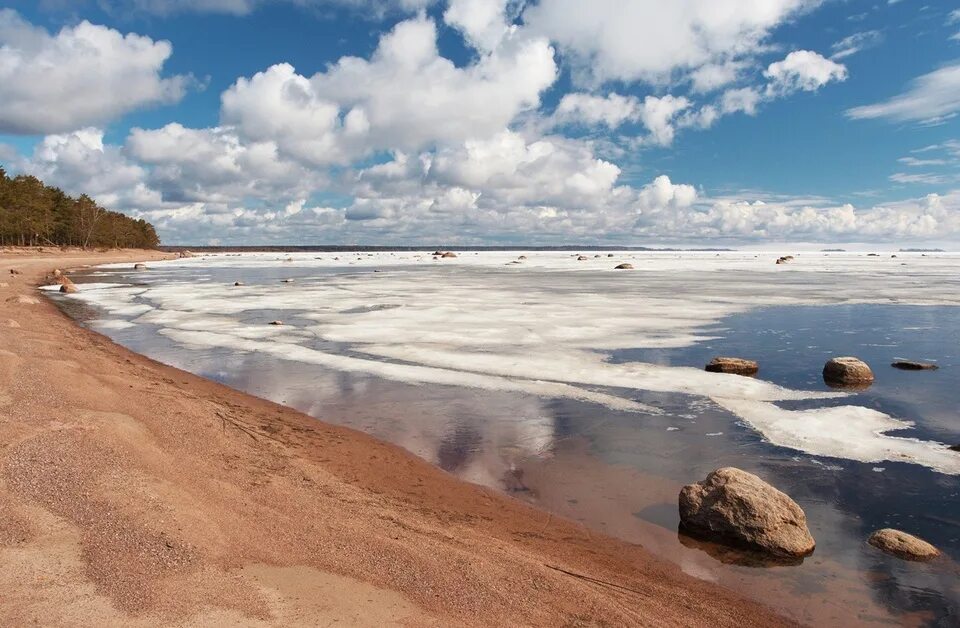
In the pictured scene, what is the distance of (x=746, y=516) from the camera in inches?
289

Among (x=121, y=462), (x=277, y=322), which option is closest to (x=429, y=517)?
(x=121, y=462)

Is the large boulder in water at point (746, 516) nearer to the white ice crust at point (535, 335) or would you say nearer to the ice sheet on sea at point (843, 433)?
the ice sheet on sea at point (843, 433)

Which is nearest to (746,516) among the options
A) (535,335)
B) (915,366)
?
(915,366)

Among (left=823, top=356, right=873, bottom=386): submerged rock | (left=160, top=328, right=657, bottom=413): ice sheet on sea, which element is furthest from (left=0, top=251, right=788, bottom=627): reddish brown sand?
(left=823, top=356, right=873, bottom=386): submerged rock

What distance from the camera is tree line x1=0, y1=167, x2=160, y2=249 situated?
89.4 metres

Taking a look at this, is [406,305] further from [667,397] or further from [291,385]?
[667,397]

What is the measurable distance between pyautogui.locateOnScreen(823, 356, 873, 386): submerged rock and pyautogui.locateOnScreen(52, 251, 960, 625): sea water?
38cm

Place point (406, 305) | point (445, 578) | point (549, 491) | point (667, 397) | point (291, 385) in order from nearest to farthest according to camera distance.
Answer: point (445, 578)
point (549, 491)
point (667, 397)
point (291, 385)
point (406, 305)

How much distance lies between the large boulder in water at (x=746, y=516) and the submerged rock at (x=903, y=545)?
2.57ft

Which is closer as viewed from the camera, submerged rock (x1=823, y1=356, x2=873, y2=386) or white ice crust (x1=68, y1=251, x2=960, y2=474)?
white ice crust (x1=68, y1=251, x2=960, y2=474)

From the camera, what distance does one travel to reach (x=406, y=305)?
107ft

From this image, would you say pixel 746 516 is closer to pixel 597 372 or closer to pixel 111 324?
pixel 597 372

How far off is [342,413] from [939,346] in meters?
20.4

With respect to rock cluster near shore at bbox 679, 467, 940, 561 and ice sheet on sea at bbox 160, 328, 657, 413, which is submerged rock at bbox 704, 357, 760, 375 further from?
rock cluster near shore at bbox 679, 467, 940, 561
